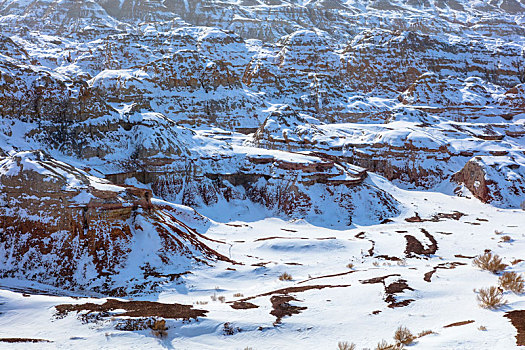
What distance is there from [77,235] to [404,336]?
62.5 feet

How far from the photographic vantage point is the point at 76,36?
13888 centimetres

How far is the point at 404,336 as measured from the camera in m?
12.8

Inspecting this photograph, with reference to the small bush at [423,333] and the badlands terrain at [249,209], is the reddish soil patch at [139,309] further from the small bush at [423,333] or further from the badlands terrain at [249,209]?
the small bush at [423,333]

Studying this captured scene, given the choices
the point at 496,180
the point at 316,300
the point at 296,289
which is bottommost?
the point at 496,180

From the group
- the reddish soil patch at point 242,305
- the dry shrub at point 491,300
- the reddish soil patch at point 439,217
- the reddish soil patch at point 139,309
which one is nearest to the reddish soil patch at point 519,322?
the dry shrub at point 491,300

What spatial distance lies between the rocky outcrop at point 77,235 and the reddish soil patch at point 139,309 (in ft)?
13.7

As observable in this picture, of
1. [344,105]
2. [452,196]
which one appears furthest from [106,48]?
[452,196]

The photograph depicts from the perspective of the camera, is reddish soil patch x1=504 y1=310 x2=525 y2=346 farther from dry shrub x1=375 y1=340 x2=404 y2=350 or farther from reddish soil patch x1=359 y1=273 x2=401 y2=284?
reddish soil patch x1=359 y1=273 x2=401 y2=284

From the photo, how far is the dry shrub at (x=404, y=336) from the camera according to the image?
12312mm

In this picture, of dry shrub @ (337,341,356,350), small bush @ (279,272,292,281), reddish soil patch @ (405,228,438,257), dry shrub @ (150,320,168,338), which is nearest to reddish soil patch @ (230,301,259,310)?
dry shrub @ (150,320,168,338)

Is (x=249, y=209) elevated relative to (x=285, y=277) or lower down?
lower down

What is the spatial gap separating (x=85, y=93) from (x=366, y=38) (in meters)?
103

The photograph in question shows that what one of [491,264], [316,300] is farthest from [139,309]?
[491,264]

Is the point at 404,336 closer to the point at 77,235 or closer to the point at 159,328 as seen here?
the point at 159,328
